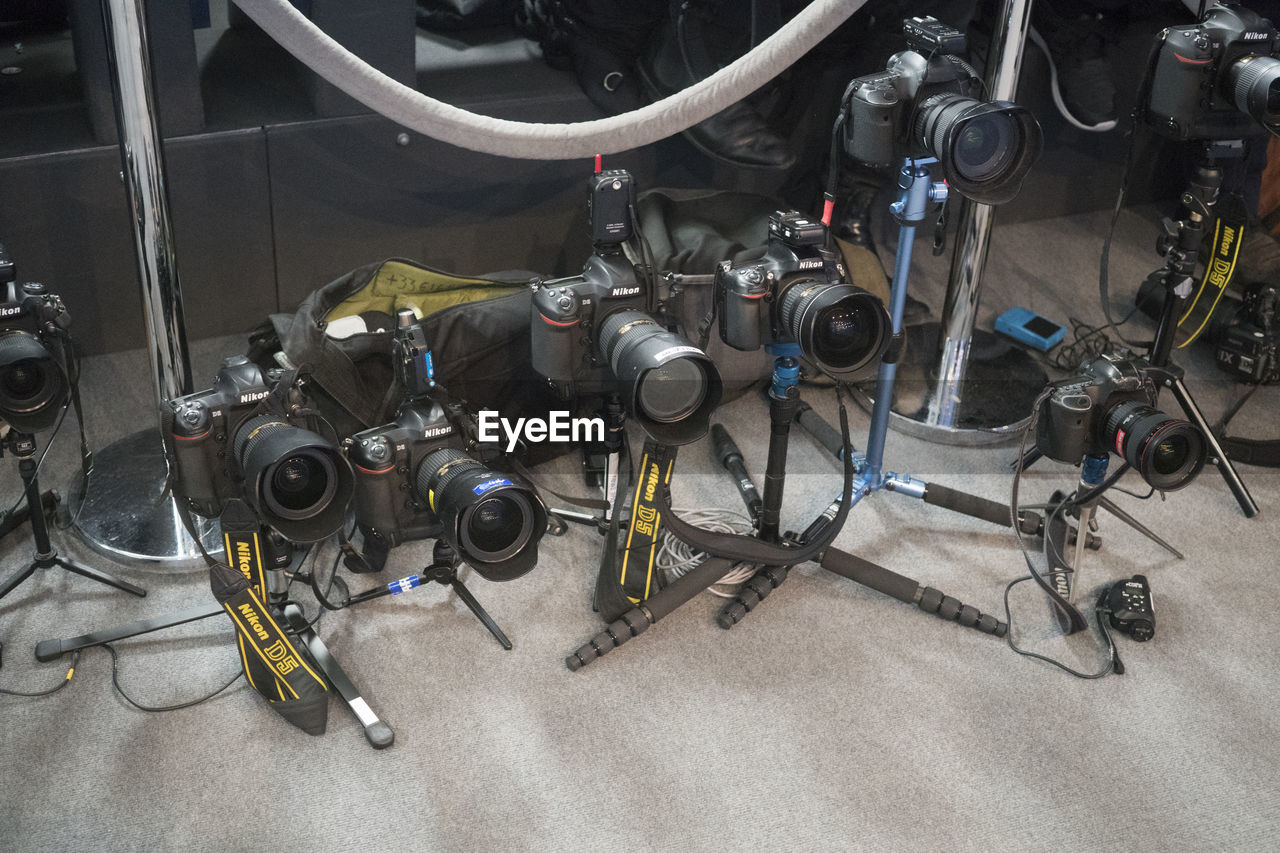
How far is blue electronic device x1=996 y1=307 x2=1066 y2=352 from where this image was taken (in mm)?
2998

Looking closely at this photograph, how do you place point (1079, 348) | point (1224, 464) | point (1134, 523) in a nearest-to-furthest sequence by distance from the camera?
point (1134, 523) → point (1224, 464) → point (1079, 348)

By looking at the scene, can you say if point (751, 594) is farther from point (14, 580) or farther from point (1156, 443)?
point (14, 580)

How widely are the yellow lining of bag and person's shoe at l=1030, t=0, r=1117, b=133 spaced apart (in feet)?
5.37

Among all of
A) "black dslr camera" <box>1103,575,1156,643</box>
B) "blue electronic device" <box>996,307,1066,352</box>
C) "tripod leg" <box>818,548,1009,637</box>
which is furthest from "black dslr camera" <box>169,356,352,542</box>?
"blue electronic device" <box>996,307,1066,352</box>

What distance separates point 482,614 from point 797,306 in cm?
76

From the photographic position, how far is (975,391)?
2.83 meters

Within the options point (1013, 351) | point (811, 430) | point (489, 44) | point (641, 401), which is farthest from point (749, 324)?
point (489, 44)

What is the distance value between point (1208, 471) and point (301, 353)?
1915 millimetres

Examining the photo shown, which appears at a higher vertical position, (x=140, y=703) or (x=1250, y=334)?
(x=1250, y=334)

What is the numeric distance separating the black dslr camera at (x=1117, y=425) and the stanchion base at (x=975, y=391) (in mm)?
640

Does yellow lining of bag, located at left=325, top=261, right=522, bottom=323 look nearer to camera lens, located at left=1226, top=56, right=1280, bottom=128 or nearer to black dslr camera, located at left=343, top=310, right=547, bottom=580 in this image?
black dslr camera, located at left=343, top=310, right=547, bottom=580

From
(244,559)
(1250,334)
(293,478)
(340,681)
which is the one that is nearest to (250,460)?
(293,478)

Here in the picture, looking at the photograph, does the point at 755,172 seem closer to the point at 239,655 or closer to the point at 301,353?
the point at 301,353

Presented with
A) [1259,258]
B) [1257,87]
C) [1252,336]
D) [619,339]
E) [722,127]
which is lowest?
[1252,336]
